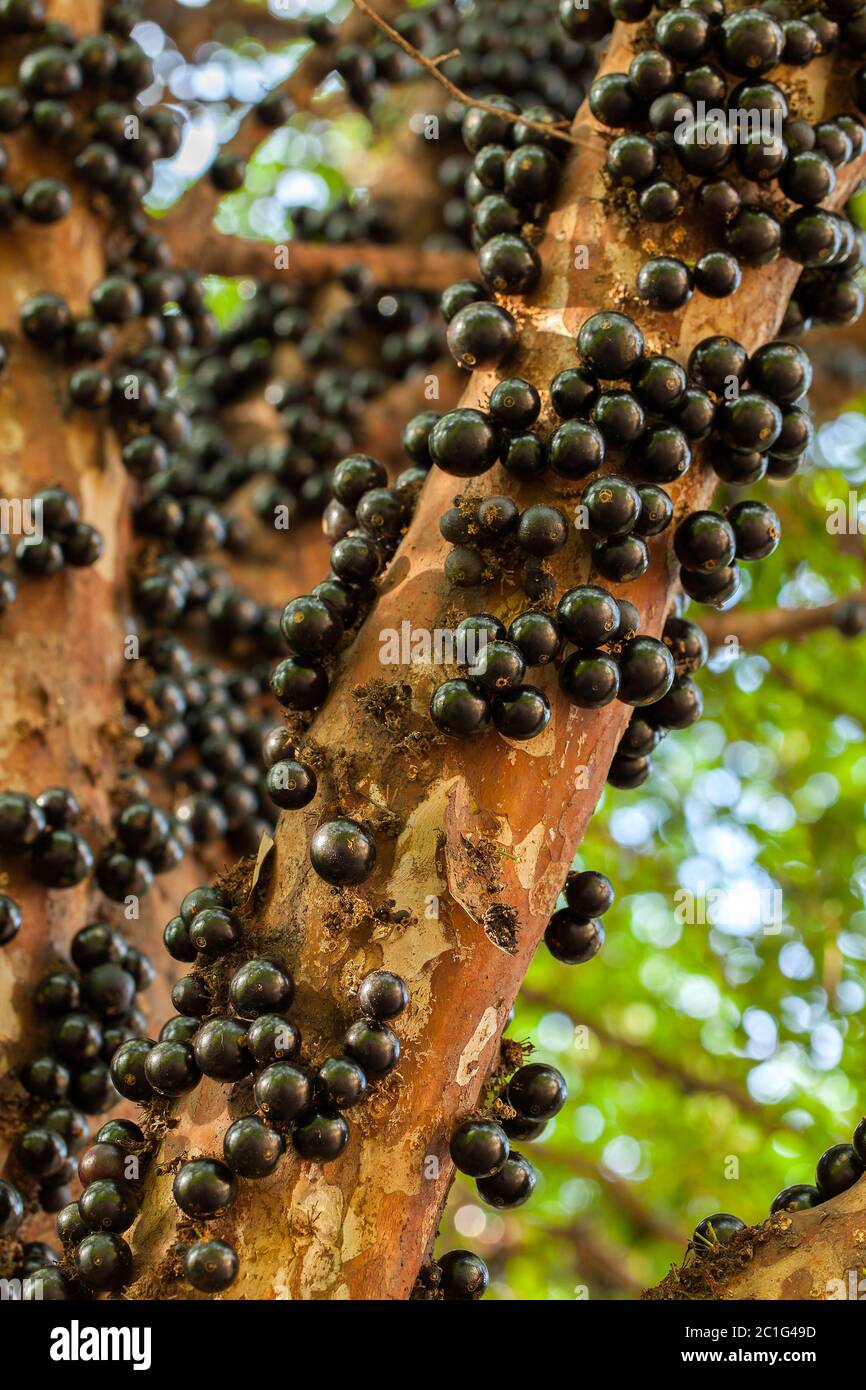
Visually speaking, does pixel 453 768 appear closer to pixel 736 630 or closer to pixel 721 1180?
pixel 736 630

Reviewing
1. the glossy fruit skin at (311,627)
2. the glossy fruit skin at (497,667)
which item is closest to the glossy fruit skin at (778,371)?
the glossy fruit skin at (497,667)

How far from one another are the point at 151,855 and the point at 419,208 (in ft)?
11.1

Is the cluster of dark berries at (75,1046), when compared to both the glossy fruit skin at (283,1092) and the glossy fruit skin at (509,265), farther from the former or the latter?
the glossy fruit skin at (509,265)

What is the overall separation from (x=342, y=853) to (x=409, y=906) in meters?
0.18

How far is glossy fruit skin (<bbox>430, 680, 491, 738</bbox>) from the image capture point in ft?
8.03

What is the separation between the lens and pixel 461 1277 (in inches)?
102

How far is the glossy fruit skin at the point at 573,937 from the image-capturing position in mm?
2916

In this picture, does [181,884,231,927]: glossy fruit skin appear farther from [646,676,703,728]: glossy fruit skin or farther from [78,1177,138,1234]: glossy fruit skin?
[646,676,703,728]: glossy fruit skin

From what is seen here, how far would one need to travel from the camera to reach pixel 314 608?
2727 mm

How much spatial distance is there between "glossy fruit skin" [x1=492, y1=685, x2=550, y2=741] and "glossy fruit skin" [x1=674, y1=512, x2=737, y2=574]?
50 centimetres

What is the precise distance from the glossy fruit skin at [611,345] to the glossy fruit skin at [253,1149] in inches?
63.7

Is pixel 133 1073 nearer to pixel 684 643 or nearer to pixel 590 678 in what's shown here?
pixel 590 678

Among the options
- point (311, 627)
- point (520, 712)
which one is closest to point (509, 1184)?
point (520, 712)

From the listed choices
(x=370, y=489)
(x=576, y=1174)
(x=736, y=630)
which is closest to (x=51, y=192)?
(x=370, y=489)
